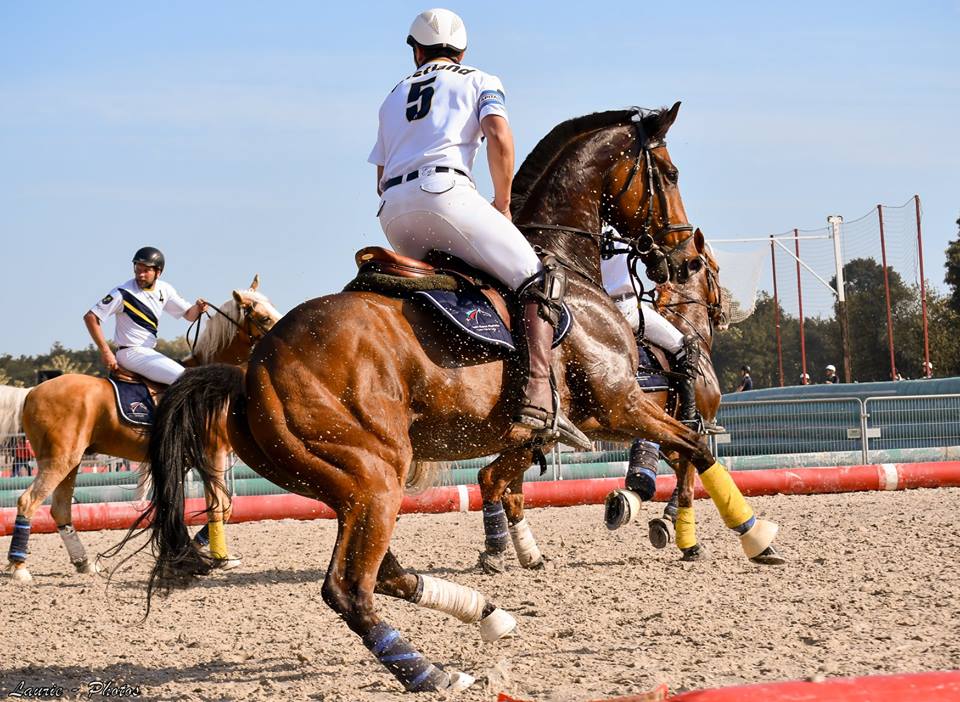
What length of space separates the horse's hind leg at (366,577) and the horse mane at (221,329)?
17.1 ft

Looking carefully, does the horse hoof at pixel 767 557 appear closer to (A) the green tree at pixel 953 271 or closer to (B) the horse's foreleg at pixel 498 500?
(B) the horse's foreleg at pixel 498 500

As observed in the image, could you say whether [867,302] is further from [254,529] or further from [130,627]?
[130,627]

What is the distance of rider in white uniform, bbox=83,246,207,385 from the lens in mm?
10078

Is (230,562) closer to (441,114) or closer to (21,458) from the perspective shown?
(441,114)

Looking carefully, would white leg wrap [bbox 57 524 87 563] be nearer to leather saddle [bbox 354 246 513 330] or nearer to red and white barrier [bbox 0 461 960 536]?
red and white barrier [bbox 0 461 960 536]

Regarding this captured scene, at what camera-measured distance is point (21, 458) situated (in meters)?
15.4

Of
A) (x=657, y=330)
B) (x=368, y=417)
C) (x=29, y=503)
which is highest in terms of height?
(x=657, y=330)

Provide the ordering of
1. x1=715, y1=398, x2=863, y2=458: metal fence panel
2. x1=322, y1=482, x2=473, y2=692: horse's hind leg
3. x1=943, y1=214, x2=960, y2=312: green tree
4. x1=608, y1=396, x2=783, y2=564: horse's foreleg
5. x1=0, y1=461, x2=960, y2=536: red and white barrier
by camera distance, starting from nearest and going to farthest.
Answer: x1=322, y1=482, x2=473, y2=692: horse's hind leg
x1=608, y1=396, x2=783, y2=564: horse's foreleg
x1=0, y1=461, x2=960, y2=536: red and white barrier
x1=715, y1=398, x2=863, y2=458: metal fence panel
x1=943, y1=214, x2=960, y2=312: green tree

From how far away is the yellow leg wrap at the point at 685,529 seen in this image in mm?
8492

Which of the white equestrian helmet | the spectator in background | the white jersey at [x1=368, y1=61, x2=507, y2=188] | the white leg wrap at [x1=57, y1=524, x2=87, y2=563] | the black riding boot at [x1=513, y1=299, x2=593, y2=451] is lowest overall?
the white leg wrap at [x1=57, y1=524, x2=87, y2=563]

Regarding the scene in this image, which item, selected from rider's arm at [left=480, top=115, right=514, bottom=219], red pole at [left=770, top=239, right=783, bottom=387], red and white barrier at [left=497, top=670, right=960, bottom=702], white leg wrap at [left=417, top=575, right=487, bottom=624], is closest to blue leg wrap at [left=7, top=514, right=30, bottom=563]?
white leg wrap at [left=417, top=575, right=487, bottom=624]

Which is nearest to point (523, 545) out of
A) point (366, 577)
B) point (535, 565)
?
point (535, 565)

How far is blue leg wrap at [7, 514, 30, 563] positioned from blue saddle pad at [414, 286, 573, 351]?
5.83m

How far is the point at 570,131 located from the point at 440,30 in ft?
3.81
